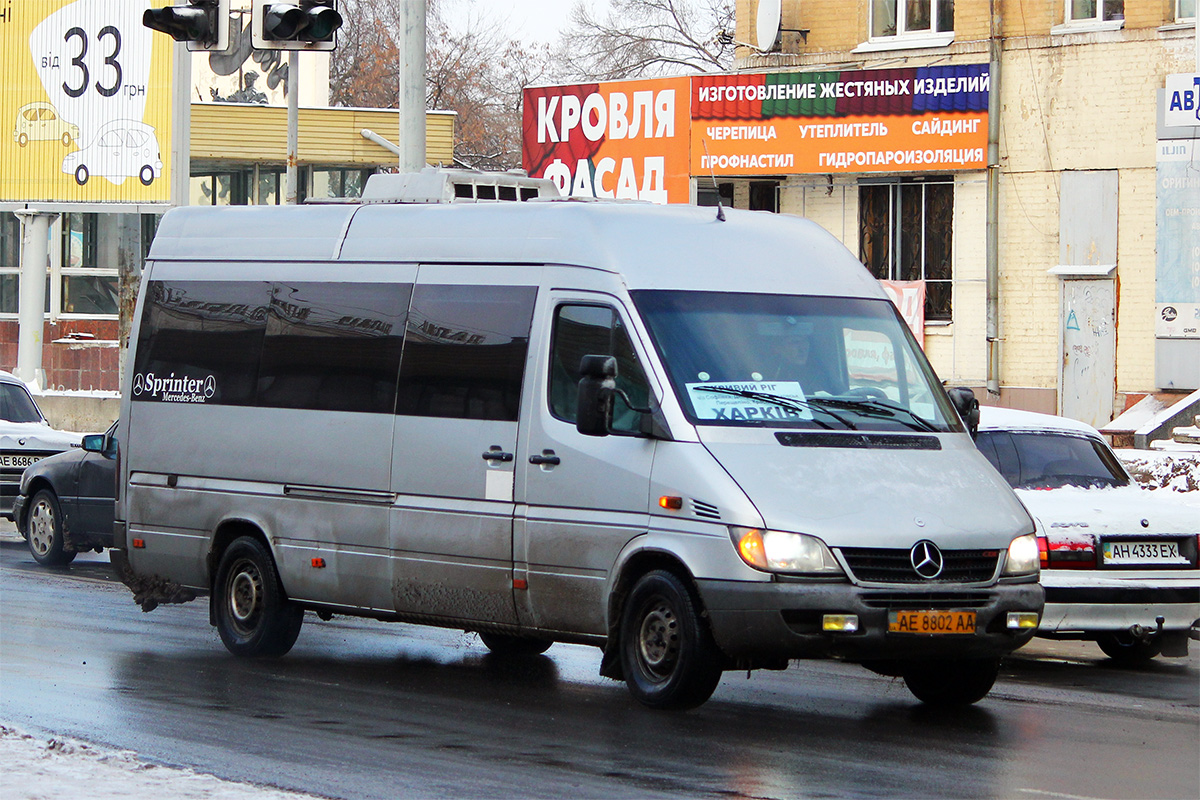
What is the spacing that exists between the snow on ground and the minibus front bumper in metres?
2.48

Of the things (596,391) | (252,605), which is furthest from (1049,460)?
(252,605)

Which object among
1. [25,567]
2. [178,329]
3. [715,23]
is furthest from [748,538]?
[715,23]

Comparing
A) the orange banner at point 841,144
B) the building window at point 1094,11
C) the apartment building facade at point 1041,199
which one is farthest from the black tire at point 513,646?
the building window at point 1094,11

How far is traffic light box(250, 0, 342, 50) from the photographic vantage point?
14.5 m

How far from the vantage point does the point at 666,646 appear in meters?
9.24

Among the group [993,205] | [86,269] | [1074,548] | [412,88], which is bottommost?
[1074,548]

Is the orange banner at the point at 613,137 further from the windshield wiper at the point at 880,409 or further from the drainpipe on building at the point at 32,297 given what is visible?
the windshield wiper at the point at 880,409

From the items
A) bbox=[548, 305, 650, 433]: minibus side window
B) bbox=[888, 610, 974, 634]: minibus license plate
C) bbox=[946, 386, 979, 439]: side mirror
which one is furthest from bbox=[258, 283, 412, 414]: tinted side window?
bbox=[888, 610, 974, 634]: minibus license plate

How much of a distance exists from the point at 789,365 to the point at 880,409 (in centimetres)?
51

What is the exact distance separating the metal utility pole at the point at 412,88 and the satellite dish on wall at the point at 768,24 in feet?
52.6

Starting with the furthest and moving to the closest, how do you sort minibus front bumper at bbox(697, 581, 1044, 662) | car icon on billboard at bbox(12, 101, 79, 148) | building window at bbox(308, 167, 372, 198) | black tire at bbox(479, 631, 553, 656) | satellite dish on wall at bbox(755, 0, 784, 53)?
building window at bbox(308, 167, 372, 198) < car icon on billboard at bbox(12, 101, 79, 148) < satellite dish on wall at bbox(755, 0, 784, 53) < black tire at bbox(479, 631, 553, 656) < minibus front bumper at bbox(697, 581, 1044, 662)

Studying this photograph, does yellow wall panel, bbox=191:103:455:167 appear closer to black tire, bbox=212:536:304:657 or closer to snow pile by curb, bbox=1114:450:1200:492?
snow pile by curb, bbox=1114:450:1200:492

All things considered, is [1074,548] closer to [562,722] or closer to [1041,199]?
[562,722]

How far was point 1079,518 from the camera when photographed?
443 inches
